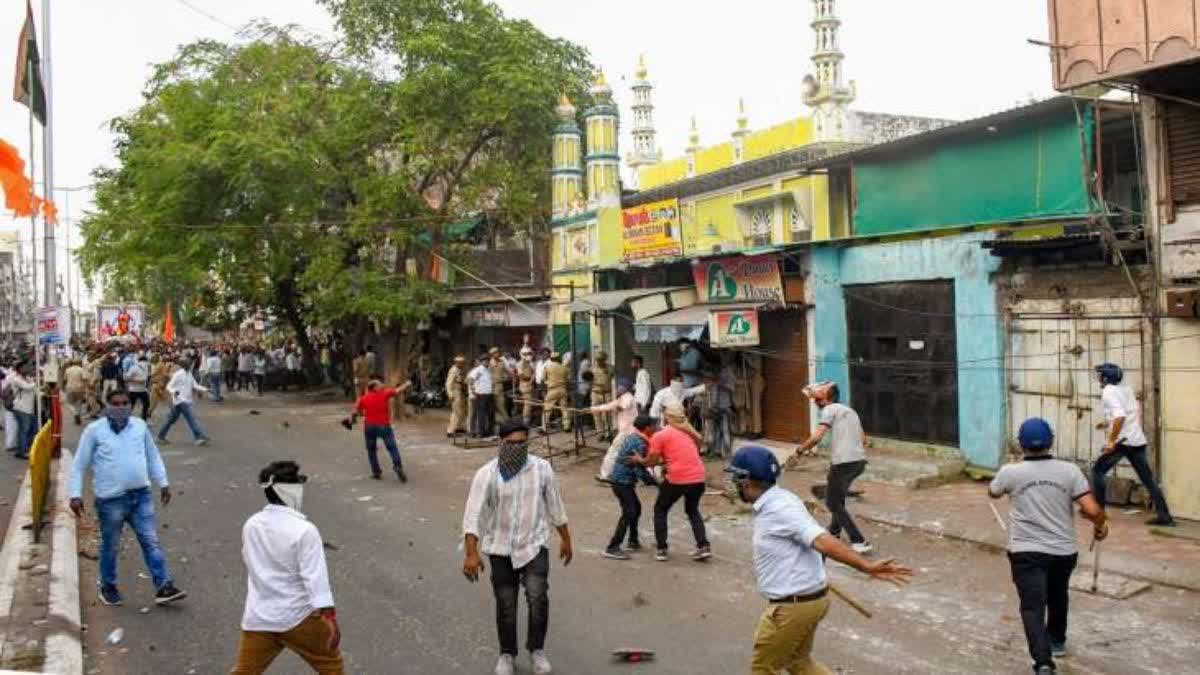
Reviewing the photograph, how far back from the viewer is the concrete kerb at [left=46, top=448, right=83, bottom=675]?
6266mm

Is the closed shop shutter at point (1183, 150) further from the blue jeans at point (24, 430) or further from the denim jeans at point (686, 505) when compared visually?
the blue jeans at point (24, 430)

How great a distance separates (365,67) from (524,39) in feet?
13.3

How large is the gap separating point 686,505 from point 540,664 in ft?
10.8

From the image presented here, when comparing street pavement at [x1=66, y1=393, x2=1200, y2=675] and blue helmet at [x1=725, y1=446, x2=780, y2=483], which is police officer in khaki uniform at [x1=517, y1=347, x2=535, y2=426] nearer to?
street pavement at [x1=66, y1=393, x2=1200, y2=675]

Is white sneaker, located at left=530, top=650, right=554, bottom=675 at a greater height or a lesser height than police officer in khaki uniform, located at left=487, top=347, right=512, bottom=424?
lesser

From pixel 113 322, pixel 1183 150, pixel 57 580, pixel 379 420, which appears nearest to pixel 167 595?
pixel 57 580

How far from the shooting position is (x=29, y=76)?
1638 cm

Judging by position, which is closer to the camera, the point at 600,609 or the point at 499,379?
the point at 600,609

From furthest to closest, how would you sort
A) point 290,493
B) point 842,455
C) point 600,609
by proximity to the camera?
point 842,455
point 600,609
point 290,493

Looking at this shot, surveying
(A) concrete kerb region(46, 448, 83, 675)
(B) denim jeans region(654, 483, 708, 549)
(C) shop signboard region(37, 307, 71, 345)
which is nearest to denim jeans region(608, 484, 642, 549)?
(B) denim jeans region(654, 483, 708, 549)

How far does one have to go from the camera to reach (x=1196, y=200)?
992 centimetres

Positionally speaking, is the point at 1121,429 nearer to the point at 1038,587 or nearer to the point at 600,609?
the point at 1038,587

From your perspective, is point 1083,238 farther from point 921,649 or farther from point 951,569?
point 921,649

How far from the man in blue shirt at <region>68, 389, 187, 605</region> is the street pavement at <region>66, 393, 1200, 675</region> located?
0.28m
